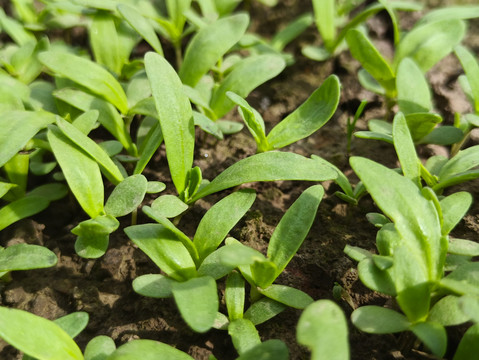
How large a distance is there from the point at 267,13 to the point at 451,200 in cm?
134

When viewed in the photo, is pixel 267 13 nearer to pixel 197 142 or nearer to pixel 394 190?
pixel 197 142

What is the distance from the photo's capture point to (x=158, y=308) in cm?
112

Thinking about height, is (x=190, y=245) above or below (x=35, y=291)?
above

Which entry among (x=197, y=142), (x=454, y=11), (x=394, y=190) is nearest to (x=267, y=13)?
(x=454, y=11)

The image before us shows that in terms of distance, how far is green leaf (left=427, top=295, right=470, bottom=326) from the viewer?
0.90 metres

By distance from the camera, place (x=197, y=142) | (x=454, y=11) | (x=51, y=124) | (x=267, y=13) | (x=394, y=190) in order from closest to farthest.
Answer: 1. (x=394, y=190)
2. (x=51, y=124)
3. (x=197, y=142)
4. (x=454, y=11)
5. (x=267, y=13)

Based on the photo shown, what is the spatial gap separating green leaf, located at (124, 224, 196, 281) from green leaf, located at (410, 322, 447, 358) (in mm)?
454

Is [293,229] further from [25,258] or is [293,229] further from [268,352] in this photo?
[25,258]

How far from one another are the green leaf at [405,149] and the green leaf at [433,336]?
350 millimetres

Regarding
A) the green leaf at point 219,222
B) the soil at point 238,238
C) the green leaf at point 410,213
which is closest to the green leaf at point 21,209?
the soil at point 238,238

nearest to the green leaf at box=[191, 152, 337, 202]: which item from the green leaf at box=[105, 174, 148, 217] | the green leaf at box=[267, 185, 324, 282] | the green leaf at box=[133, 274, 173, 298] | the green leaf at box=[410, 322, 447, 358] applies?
the green leaf at box=[267, 185, 324, 282]

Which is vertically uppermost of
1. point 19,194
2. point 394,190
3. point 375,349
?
point 394,190

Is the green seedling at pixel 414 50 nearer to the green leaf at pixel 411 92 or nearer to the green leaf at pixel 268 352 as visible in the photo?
the green leaf at pixel 411 92

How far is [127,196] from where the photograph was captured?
44.5 inches
